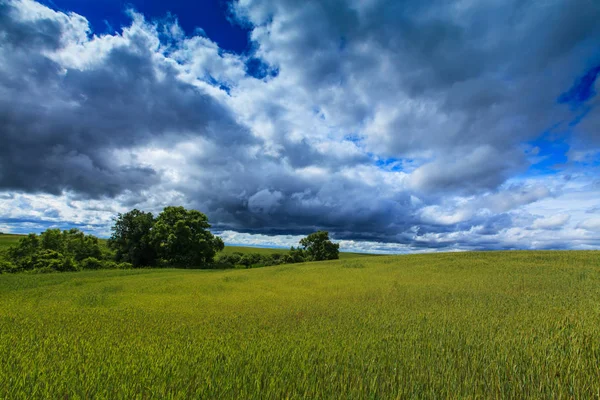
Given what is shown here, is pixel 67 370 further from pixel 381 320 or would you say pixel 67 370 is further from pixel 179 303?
pixel 179 303

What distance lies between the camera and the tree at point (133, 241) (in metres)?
46.5

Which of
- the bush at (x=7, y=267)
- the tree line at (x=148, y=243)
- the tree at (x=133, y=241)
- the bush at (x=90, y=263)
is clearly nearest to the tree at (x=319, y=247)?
the tree line at (x=148, y=243)

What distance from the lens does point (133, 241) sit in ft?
155

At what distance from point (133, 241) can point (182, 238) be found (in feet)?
30.4

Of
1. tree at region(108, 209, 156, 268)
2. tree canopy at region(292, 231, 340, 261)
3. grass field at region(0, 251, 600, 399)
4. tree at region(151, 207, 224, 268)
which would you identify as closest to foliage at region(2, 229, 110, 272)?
tree at region(108, 209, 156, 268)

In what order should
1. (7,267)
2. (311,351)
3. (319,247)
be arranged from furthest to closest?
(319,247)
(7,267)
(311,351)

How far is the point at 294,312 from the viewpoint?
7.77 m

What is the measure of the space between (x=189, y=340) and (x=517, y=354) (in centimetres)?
548

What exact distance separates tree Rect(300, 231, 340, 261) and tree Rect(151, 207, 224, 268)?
26.7 m

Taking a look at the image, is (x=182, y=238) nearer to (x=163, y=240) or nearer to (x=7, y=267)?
(x=163, y=240)

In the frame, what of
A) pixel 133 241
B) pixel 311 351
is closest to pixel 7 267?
pixel 133 241

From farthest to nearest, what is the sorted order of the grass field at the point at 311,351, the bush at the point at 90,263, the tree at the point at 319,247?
the tree at the point at 319,247
the bush at the point at 90,263
the grass field at the point at 311,351

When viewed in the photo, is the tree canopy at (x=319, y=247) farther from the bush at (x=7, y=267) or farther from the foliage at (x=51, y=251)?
the bush at (x=7, y=267)

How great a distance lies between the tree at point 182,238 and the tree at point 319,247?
26692 mm
